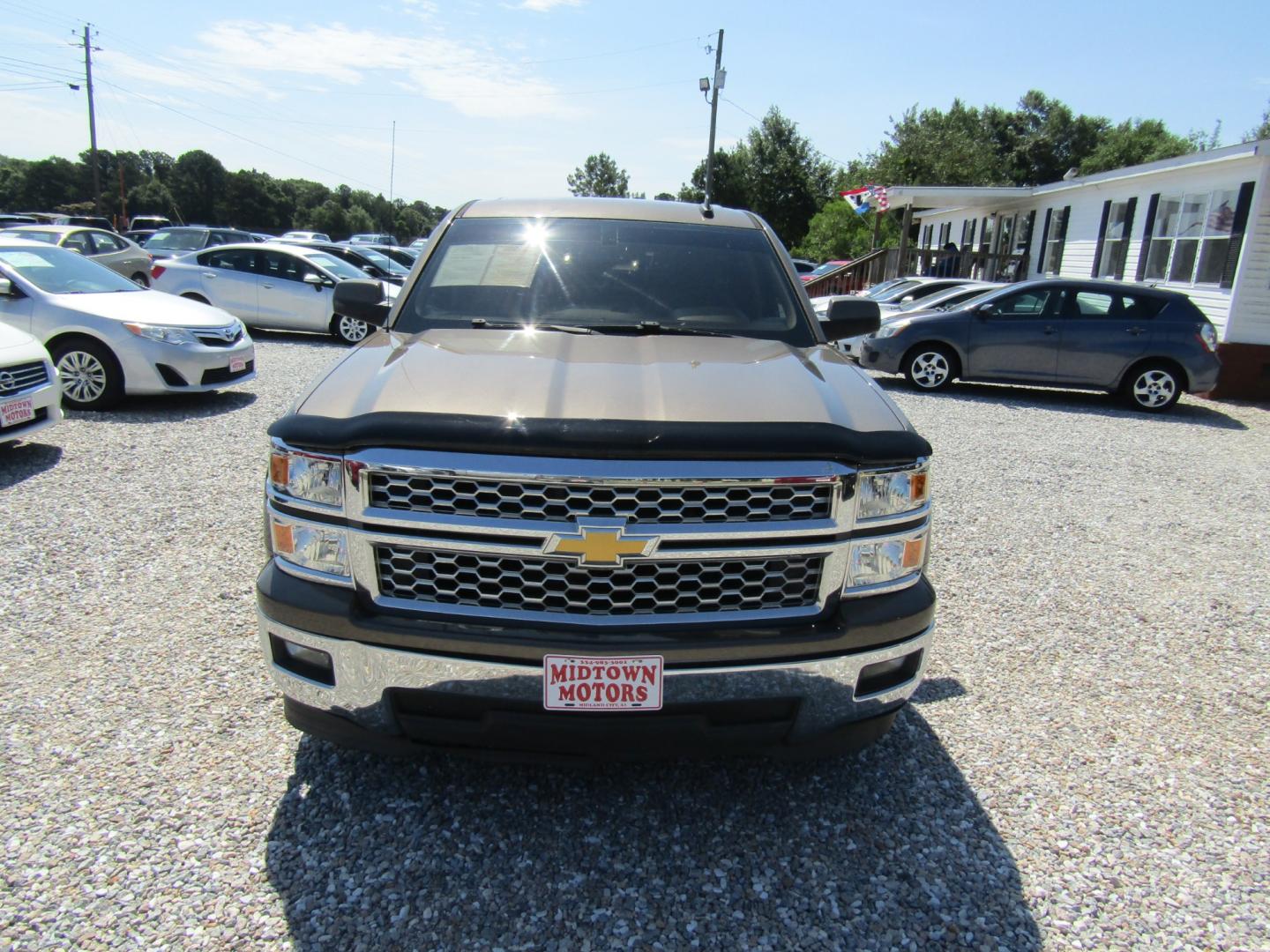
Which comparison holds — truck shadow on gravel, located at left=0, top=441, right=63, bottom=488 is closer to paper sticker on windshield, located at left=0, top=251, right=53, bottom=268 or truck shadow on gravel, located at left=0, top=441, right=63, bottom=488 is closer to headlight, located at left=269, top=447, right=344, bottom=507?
paper sticker on windshield, located at left=0, top=251, right=53, bottom=268

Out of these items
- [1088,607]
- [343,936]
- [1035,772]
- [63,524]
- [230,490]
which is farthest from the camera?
[230,490]

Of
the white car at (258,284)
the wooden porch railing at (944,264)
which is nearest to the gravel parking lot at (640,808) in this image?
the white car at (258,284)

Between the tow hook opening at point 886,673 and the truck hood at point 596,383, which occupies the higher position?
the truck hood at point 596,383

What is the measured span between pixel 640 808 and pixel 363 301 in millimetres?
Result: 2332

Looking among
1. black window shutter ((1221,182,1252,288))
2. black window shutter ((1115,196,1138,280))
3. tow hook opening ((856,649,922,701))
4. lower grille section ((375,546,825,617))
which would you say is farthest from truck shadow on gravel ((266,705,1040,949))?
black window shutter ((1115,196,1138,280))

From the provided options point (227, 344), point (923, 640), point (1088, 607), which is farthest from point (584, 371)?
point (227, 344)

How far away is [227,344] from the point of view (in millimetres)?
8562

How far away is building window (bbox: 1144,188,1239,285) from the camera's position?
13500 mm

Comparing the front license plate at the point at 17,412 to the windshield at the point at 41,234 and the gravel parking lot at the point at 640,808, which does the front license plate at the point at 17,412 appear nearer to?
the gravel parking lot at the point at 640,808

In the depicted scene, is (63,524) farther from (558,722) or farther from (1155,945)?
(1155,945)

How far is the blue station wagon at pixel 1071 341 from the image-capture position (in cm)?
1098

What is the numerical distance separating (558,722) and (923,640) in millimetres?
1048

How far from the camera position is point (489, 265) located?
3.56m

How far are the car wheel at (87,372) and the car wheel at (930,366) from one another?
9.37 metres
